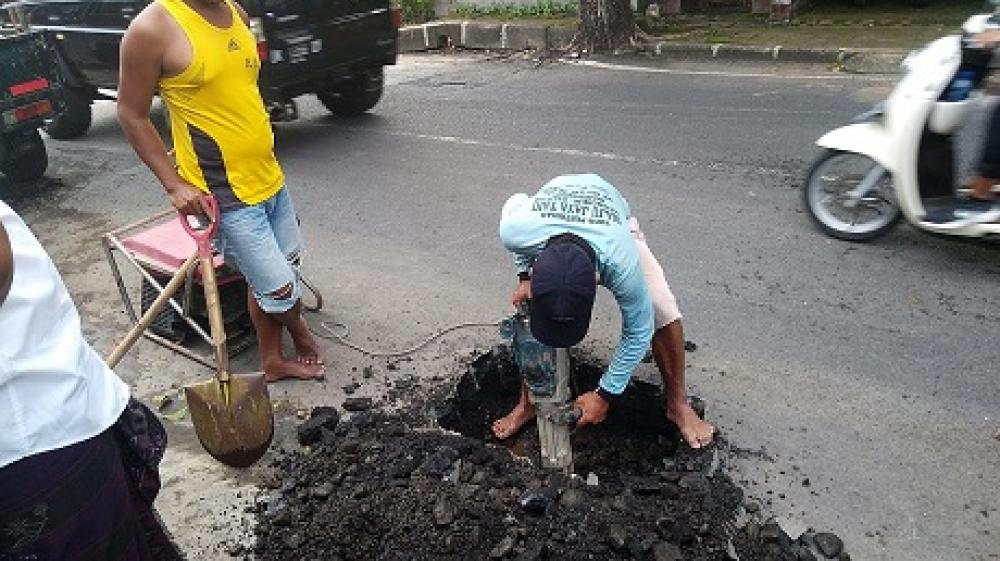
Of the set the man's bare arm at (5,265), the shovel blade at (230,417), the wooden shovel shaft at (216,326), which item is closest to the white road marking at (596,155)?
the wooden shovel shaft at (216,326)

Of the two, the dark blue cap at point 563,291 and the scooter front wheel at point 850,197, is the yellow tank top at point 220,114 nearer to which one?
the dark blue cap at point 563,291

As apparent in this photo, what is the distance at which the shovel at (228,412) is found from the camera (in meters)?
→ 2.85

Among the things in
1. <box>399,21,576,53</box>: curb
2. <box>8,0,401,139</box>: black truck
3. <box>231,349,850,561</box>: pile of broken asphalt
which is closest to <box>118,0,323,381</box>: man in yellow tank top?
<box>231,349,850,561</box>: pile of broken asphalt

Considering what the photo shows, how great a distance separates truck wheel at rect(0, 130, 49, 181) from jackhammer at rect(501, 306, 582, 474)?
595 cm

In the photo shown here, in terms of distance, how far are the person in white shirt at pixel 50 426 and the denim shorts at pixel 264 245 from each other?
1.69 m

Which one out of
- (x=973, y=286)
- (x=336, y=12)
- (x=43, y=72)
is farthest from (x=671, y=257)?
(x=43, y=72)

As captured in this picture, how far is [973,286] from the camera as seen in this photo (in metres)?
4.23

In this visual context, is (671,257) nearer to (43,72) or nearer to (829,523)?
(829,523)

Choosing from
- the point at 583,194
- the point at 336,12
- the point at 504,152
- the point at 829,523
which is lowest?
the point at 829,523

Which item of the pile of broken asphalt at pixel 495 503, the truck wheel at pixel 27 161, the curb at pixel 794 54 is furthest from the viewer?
the curb at pixel 794 54

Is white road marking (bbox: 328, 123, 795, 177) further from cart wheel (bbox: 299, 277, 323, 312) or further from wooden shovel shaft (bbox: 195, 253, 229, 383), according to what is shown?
wooden shovel shaft (bbox: 195, 253, 229, 383)

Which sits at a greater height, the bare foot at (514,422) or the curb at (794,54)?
the curb at (794,54)

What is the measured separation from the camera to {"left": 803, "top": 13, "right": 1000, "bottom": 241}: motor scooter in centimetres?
442

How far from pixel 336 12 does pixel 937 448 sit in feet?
20.0
